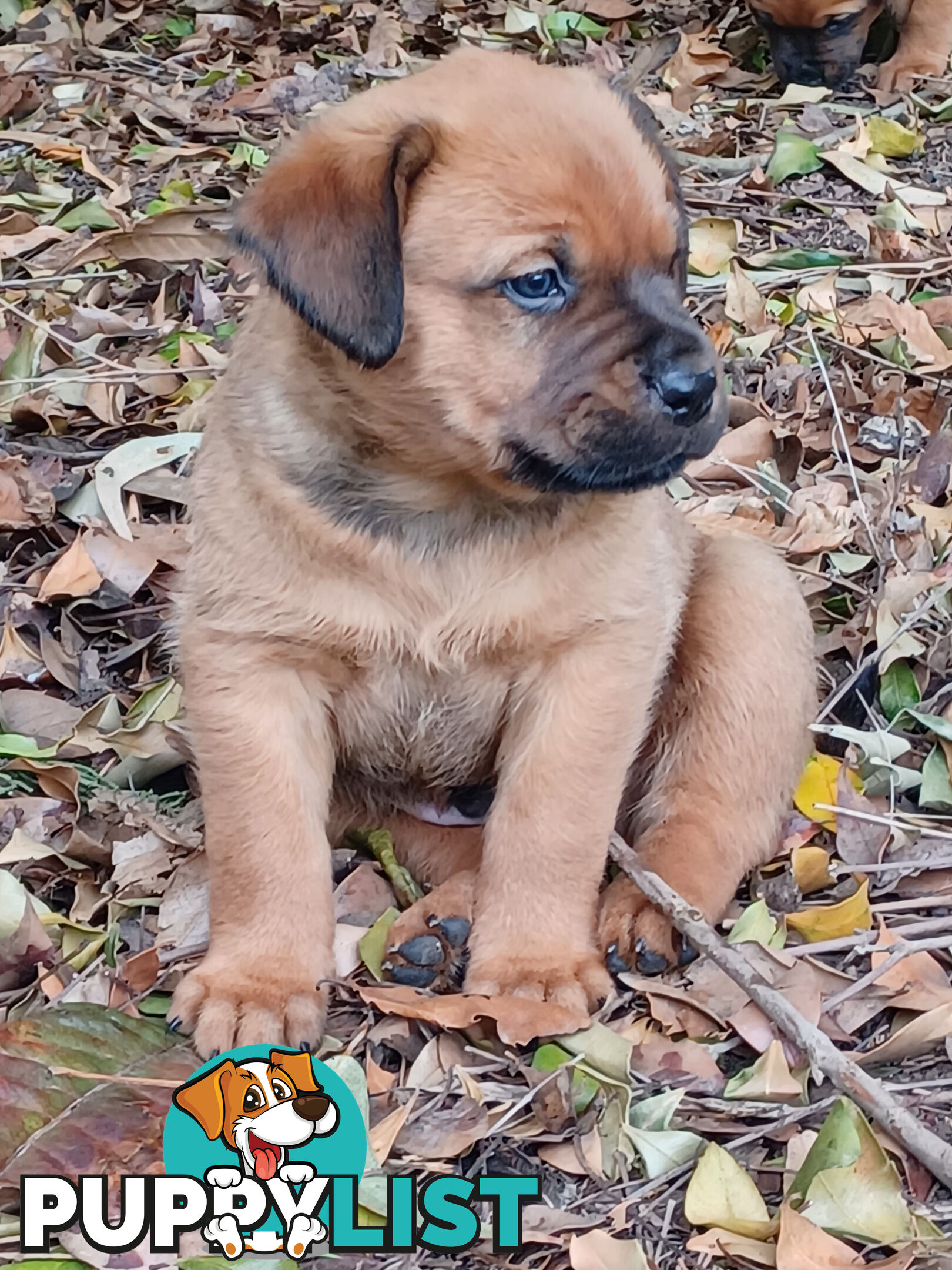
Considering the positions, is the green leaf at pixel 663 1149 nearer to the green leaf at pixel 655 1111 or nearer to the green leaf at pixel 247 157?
the green leaf at pixel 655 1111

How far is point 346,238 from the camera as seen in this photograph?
9.20ft

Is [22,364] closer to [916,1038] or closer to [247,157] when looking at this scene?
[247,157]

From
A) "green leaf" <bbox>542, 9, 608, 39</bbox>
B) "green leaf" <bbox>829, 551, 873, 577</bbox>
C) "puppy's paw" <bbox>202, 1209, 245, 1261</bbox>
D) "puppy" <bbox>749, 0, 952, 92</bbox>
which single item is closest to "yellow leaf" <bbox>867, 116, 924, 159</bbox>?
"puppy" <bbox>749, 0, 952, 92</bbox>

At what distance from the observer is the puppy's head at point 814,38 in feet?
24.9

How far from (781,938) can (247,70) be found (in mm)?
6447

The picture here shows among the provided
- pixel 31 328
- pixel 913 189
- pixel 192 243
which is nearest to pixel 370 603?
pixel 31 328

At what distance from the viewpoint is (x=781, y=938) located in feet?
10.7

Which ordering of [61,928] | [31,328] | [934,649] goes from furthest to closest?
[31,328] → [934,649] → [61,928]

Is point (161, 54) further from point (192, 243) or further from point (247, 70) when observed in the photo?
point (192, 243)

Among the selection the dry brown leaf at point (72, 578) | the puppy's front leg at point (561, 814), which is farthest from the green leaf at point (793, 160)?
the puppy's front leg at point (561, 814)

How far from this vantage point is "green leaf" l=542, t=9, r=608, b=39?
8297 mm

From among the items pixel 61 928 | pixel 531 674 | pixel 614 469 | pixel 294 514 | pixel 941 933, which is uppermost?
pixel 614 469

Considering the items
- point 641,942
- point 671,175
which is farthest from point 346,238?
point 641,942

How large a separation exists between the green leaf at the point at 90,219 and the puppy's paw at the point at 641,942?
4.25 metres
